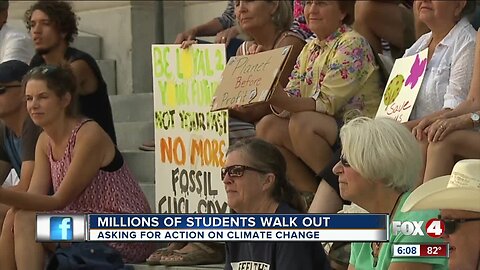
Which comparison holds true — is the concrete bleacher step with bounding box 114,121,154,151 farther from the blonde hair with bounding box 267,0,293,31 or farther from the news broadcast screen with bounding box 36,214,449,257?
the news broadcast screen with bounding box 36,214,449,257

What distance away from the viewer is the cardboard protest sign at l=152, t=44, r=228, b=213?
7.36m

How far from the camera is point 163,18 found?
35.4 ft

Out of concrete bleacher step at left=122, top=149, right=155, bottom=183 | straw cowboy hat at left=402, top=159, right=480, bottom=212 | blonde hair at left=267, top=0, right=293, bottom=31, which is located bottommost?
concrete bleacher step at left=122, top=149, right=155, bottom=183

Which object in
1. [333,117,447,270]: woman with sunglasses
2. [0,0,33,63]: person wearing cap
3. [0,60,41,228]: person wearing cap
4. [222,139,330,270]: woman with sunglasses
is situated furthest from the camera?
[0,0,33,63]: person wearing cap

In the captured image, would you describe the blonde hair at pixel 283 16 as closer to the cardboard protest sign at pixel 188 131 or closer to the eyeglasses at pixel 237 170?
the cardboard protest sign at pixel 188 131

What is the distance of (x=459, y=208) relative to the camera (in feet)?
15.4

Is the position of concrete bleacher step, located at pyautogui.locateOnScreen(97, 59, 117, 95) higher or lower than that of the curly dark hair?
lower

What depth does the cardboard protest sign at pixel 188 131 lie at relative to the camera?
7363 millimetres

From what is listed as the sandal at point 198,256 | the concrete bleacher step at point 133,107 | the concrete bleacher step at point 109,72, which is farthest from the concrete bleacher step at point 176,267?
the concrete bleacher step at point 109,72

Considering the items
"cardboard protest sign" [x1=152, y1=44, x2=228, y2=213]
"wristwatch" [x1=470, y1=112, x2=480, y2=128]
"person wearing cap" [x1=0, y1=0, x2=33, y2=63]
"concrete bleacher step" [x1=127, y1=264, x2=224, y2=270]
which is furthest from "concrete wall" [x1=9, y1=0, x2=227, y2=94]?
"wristwatch" [x1=470, y1=112, x2=480, y2=128]

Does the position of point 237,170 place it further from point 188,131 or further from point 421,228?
point 188,131

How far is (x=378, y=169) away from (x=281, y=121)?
194 cm

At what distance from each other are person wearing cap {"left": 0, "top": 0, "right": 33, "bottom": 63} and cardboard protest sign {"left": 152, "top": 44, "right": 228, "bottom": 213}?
1387 mm

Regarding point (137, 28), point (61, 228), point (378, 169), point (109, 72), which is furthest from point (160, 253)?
point (137, 28)
